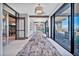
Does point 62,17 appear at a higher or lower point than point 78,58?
higher

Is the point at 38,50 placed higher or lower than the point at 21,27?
lower

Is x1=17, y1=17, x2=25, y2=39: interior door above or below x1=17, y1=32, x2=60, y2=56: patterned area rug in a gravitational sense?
above

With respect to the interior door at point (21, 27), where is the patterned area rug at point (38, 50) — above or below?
below

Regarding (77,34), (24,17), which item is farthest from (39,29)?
(77,34)

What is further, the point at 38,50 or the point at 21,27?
the point at 21,27

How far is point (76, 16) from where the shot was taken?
15.9 ft

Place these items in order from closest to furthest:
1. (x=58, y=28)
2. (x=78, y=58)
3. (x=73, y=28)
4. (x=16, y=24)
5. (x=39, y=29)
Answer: (x=78, y=58)
(x=73, y=28)
(x=58, y=28)
(x=16, y=24)
(x=39, y=29)

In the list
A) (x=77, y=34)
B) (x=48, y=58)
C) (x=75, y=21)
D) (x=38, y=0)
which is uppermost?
(x=38, y=0)

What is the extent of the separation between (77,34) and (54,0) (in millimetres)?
2291

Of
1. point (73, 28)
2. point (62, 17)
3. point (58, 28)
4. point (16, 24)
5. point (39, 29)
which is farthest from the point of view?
point (39, 29)

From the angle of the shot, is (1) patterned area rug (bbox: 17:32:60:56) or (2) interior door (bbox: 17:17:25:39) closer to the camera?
(1) patterned area rug (bbox: 17:32:60:56)

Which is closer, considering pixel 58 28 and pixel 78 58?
pixel 78 58

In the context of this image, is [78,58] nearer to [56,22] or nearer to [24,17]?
[56,22]

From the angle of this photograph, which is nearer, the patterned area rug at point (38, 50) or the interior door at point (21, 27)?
the patterned area rug at point (38, 50)
